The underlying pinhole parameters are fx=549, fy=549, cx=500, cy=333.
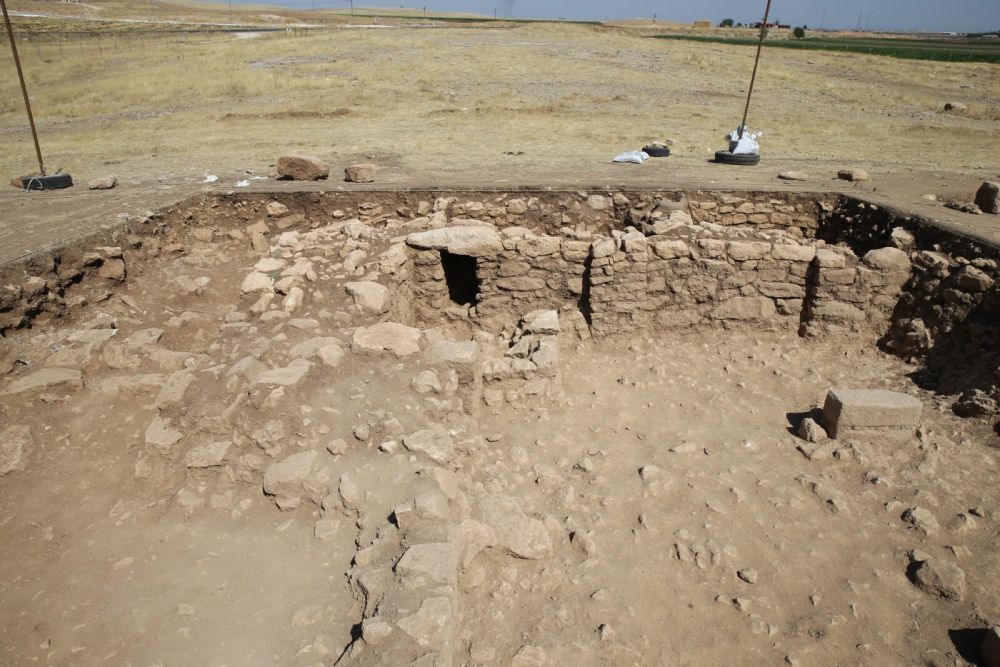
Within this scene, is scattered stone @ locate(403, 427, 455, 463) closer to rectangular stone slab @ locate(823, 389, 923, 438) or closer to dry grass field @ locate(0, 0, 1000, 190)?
rectangular stone slab @ locate(823, 389, 923, 438)

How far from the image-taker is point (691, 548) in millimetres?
3838

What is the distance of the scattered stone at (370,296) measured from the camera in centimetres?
565

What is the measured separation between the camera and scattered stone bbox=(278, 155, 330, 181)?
27.2 ft

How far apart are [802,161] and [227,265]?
→ 10.3 metres

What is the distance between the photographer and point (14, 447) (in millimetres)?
3975

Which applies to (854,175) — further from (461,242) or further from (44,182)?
(44,182)

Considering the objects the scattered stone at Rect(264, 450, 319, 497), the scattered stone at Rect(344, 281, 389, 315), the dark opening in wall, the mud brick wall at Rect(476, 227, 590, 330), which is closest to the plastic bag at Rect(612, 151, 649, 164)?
the mud brick wall at Rect(476, 227, 590, 330)

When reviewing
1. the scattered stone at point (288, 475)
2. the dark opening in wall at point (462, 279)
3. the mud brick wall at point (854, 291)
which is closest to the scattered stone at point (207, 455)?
the scattered stone at point (288, 475)

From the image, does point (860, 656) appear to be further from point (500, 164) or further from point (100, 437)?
point (500, 164)

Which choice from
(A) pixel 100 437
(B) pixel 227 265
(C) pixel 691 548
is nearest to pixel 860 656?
(C) pixel 691 548

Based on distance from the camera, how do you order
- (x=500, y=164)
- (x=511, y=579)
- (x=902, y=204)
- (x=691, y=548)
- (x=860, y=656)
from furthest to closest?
(x=500, y=164) → (x=902, y=204) → (x=691, y=548) → (x=511, y=579) → (x=860, y=656)

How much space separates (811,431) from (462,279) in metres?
4.70

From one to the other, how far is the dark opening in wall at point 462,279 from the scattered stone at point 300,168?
267 cm

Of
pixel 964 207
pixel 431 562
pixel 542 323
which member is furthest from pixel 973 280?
pixel 431 562
